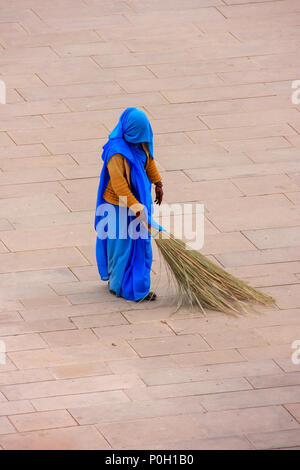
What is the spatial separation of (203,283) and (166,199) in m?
1.68

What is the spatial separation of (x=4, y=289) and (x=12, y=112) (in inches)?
121

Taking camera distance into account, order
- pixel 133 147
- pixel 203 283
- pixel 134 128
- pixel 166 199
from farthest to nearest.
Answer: pixel 166 199 → pixel 203 283 → pixel 133 147 → pixel 134 128

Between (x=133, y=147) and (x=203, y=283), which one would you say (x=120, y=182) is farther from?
(x=203, y=283)

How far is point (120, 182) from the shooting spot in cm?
912

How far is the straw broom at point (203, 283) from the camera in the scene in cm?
937

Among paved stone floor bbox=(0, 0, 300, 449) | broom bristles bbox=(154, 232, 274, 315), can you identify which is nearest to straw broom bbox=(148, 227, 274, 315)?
broom bristles bbox=(154, 232, 274, 315)

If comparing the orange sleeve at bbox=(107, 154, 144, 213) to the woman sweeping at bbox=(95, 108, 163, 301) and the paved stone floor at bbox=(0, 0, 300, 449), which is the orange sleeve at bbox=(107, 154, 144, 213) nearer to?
the woman sweeping at bbox=(95, 108, 163, 301)

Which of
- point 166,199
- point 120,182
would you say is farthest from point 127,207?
point 166,199

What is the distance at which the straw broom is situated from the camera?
9.37m

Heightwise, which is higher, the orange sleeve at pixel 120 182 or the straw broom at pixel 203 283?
the orange sleeve at pixel 120 182

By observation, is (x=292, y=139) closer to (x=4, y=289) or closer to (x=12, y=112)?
(x=12, y=112)

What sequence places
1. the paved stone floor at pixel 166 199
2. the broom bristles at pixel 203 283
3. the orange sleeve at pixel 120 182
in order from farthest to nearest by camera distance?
the broom bristles at pixel 203 283, the orange sleeve at pixel 120 182, the paved stone floor at pixel 166 199

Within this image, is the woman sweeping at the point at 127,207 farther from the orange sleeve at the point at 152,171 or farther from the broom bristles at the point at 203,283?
the broom bristles at the point at 203,283

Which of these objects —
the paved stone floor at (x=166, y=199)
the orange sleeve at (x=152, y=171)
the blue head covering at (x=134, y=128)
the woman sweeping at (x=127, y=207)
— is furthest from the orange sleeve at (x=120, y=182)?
the paved stone floor at (x=166, y=199)
